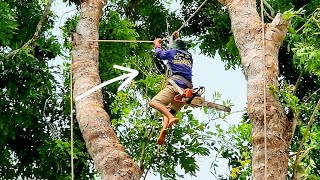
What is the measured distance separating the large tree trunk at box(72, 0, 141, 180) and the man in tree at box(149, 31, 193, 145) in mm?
333

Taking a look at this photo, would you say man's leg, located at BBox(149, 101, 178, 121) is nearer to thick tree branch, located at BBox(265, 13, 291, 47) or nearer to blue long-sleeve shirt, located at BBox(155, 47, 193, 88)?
blue long-sleeve shirt, located at BBox(155, 47, 193, 88)

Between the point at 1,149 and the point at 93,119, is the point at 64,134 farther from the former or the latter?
the point at 93,119

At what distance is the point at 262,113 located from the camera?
3.68 metres

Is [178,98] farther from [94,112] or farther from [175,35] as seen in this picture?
[94,112]

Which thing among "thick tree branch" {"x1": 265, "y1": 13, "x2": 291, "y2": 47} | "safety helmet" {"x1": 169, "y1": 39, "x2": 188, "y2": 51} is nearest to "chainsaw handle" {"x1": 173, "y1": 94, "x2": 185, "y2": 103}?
"safety helmet" {"x1": 169, "y1": 39, "x2": 188, "y2": 51}

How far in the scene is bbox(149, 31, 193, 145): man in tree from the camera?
4.46 metres

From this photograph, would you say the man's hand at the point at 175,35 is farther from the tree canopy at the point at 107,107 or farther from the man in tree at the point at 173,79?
the tree canopy at the point at 107,107

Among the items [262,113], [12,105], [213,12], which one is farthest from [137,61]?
[262,113]

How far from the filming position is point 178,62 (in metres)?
4.52

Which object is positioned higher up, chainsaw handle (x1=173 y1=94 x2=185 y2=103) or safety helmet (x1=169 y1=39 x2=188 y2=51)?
safety helmet (x1=169 y1=39 x2=188 y2=51)

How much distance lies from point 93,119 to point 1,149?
275 cm

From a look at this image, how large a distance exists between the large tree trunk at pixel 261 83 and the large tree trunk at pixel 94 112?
884 mm

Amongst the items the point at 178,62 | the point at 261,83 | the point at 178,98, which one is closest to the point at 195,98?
the point at 178,98

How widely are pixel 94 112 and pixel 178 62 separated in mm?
626
